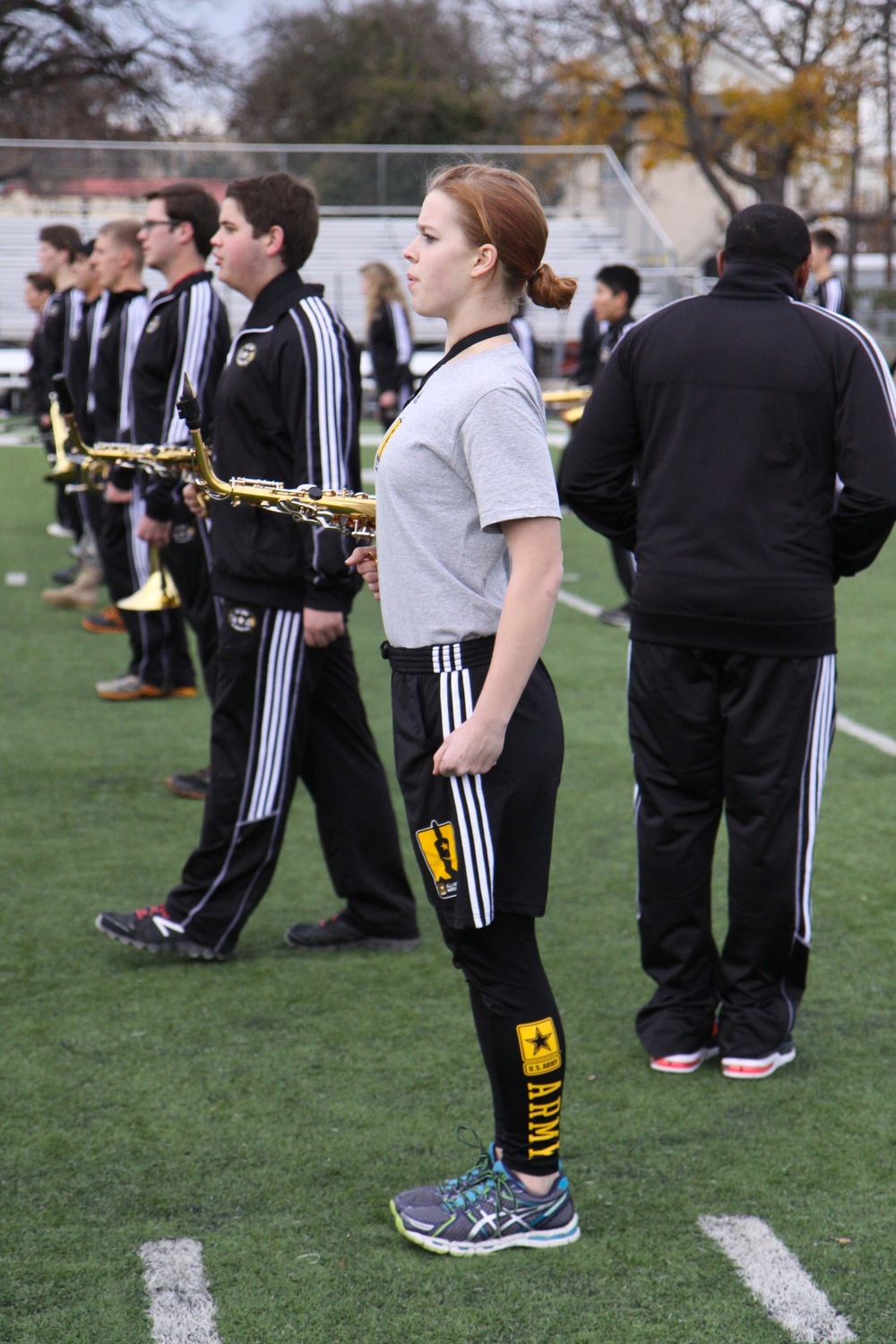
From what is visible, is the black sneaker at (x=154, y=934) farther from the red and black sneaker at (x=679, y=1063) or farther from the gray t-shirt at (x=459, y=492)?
the gray t-shirt at (x=459, y=492)

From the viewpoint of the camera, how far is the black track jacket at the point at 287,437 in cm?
384

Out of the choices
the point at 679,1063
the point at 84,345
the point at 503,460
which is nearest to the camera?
the point at 503,460

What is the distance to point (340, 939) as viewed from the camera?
14.4ft

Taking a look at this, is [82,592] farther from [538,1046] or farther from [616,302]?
[538,1046]

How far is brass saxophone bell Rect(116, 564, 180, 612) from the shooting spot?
23.0ft

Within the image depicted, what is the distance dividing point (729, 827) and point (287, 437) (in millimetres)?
1563

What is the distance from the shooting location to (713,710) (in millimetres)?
3469

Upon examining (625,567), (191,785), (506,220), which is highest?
(506,220)

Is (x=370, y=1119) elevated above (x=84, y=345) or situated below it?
below

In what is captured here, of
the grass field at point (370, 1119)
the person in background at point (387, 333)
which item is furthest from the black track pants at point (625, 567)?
the person in background at point (387, 333)

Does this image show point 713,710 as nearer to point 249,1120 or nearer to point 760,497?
point 760,497

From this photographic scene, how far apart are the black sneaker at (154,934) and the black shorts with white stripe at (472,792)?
69.0 inches

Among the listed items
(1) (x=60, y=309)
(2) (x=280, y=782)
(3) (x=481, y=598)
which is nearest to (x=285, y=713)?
(2) (x=280, y=782)

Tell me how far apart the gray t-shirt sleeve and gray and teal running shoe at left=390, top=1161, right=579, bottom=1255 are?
1306 millimetres
